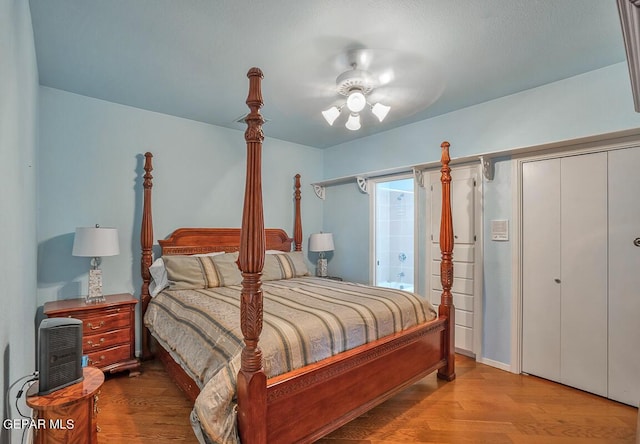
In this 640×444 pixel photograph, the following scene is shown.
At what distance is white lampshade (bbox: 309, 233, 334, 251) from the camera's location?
4.25m

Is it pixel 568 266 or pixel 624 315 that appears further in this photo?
pixel 568 266

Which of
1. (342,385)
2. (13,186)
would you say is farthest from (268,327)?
(13,186)

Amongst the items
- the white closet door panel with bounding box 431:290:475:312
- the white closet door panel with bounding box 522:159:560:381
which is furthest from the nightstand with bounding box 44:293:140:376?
the white closet door panel with bounding box 522:159:560:381

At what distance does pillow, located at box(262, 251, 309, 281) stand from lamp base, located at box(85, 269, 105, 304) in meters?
1.46

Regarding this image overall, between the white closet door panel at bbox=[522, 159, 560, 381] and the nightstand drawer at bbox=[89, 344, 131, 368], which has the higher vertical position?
the white closet door panel at bbox=[522, 159, 560, 381]

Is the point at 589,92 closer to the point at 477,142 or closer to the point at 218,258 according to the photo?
the point at 477,142

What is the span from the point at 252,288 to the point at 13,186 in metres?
1.21

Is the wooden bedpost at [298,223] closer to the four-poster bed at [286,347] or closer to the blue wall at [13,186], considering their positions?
the four-poster bed at [286,347]

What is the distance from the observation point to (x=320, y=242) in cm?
426

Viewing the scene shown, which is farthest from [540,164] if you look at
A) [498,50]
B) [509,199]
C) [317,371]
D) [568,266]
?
[317,371]

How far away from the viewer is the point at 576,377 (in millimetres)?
2545

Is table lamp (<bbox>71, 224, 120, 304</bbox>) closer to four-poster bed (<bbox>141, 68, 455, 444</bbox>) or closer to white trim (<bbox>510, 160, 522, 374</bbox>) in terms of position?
four-poster bed (<bbox>141, 68, 455, 444</bbox>)

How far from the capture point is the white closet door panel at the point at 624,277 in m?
2.29

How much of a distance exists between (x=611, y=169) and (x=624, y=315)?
3.61ft
